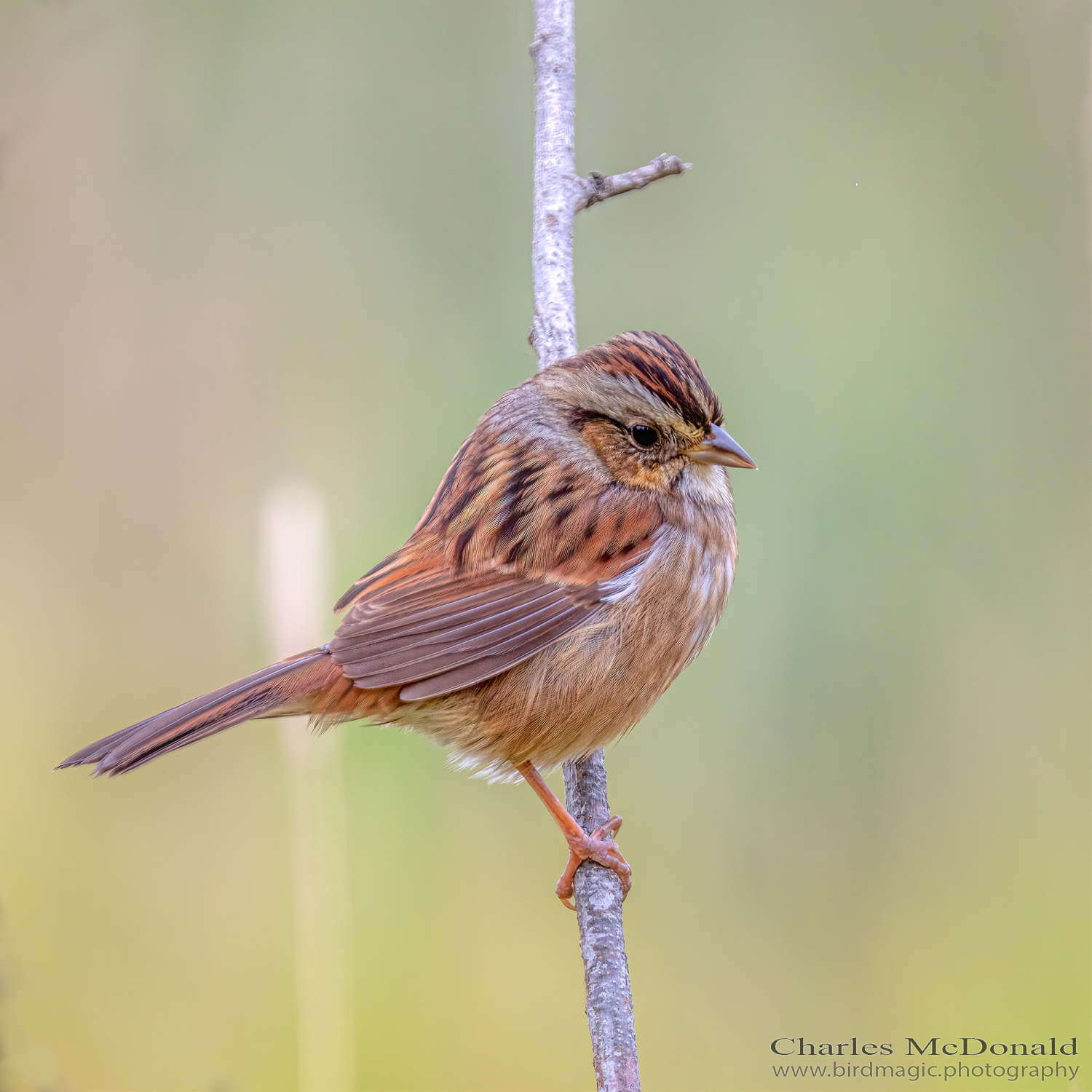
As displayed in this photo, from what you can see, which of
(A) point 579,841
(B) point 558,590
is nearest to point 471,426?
(B) point 558,590

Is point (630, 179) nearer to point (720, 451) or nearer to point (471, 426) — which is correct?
point (720, 451)

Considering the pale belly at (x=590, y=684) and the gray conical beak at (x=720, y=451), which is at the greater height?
the gray conical beak at (x=720, y=451)

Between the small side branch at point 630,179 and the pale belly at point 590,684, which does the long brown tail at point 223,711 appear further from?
the small side branch at point 630,179

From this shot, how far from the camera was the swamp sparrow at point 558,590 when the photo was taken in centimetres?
268

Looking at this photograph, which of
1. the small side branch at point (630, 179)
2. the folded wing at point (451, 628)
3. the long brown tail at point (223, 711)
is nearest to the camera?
the long brown tail at point (223, 711)

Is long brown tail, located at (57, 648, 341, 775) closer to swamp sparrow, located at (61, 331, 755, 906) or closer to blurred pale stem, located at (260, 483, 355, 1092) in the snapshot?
swamp sparrow, located at (61, 331, 755, 906)

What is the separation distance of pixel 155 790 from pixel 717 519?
186 centimetres

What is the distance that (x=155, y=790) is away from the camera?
10.6 feet

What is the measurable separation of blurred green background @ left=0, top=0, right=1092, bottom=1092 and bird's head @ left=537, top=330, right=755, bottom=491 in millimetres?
886

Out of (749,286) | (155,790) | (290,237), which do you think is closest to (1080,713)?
(749,286)

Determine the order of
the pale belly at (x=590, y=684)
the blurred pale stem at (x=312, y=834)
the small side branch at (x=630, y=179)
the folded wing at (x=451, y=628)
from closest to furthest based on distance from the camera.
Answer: the blurred pale stem at (x=312, y=834) < the folded wing at (x=451, y=628) < the pale belly at (x=590, y=684) < the small side branch at (x=630, y=179)

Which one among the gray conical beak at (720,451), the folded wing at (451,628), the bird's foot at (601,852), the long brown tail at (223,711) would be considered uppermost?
the gray conical beak at (720,451)

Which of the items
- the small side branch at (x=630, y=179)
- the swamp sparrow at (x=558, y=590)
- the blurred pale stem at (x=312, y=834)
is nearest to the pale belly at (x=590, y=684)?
the swamp sparrow at (x=558, y=590)

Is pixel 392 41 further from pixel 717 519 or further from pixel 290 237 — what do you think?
pixel 717 519
